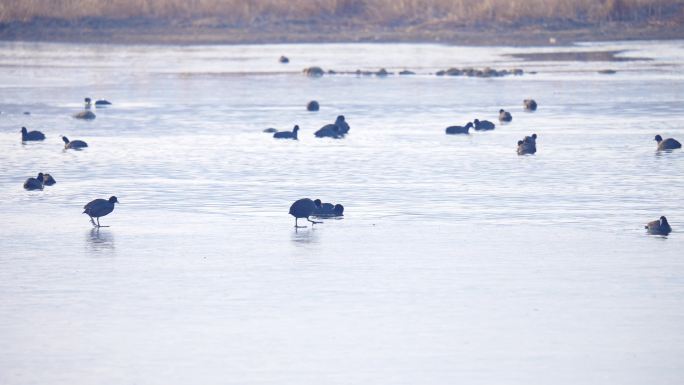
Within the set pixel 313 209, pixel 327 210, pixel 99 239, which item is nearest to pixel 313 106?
pixel 327 210

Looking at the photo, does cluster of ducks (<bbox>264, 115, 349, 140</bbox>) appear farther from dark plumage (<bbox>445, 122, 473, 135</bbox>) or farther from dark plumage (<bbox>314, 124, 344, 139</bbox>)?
dark plumage (<bbox>445, 122, 473, 135</bbox>)

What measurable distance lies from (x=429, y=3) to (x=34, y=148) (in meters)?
41.9

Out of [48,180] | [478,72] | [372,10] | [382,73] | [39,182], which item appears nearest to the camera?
[39,182]

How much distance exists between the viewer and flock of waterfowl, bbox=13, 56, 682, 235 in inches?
622

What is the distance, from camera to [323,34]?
205 feet

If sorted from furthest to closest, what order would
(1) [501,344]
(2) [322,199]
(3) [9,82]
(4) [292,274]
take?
1. (3) [9,82]
2. (2) [322,199]
3. (4) [292,274]
4. (1) [501,344]

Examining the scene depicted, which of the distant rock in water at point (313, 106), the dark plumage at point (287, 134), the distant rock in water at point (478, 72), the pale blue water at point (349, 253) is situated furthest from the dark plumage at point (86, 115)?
the distant rock in water at point (478, 72)

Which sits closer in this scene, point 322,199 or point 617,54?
point 322,199

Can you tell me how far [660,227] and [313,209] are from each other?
13.4ft

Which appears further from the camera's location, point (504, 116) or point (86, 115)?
point (86, 115)

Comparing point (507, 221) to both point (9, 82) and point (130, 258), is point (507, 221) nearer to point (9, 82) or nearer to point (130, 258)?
point (130, 258)

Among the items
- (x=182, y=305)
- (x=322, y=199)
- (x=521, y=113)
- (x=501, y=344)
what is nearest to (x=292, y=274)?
(x=182, y=305)

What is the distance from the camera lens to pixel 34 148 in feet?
82.9

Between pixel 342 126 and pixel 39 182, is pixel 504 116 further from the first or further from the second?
pixel 39 182
